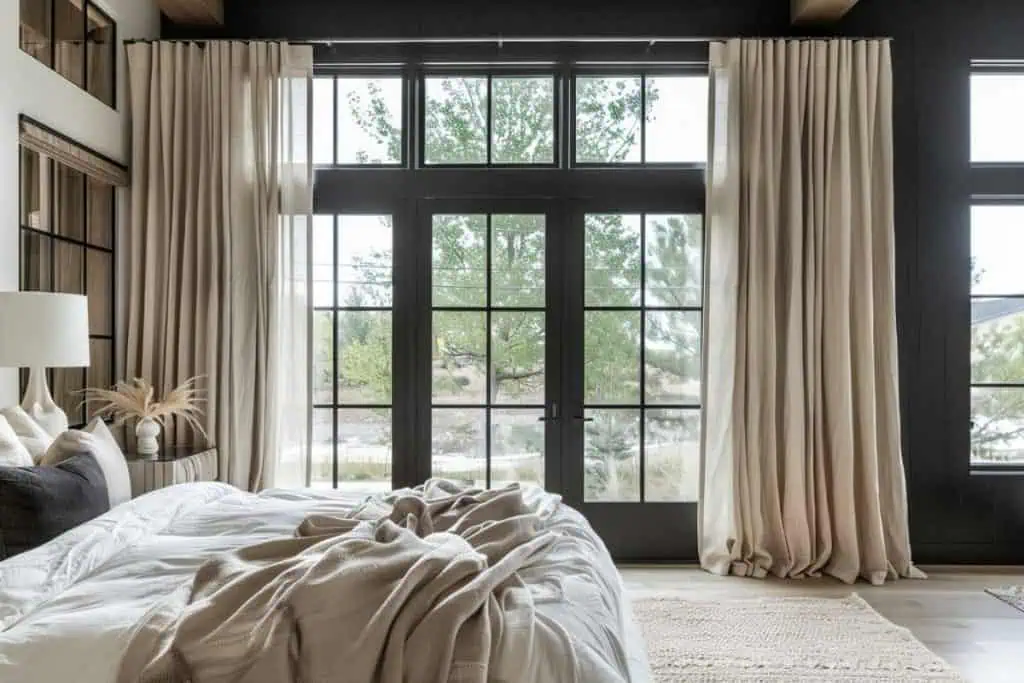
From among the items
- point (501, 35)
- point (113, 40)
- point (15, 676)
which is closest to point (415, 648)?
point (15, 676)

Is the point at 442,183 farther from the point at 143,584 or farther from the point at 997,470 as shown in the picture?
the point at 997,470

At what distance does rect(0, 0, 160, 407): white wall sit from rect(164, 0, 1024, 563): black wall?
1.00 metres

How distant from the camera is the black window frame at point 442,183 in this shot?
4.19 metres

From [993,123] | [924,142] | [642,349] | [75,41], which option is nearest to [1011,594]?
[642,349]

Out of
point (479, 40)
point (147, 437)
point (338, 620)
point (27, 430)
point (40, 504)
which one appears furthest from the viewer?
point (479, 40)

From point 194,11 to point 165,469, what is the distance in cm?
243


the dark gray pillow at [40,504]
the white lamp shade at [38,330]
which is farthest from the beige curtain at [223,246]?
the dark gray pillow at [40,504]

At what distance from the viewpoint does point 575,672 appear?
142cm

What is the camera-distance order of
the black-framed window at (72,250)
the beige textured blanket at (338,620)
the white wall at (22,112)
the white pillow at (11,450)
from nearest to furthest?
the beige textured blanket at (338,620) → the white pillow at (11,450) → the white wall at (22,112) → the black-framed window at (72,250)

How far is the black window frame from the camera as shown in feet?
13.7

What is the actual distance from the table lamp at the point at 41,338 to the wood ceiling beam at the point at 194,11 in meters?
1.90

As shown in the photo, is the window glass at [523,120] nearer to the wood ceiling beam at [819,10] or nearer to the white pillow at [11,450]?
the wood ceiling beam at [819,10]

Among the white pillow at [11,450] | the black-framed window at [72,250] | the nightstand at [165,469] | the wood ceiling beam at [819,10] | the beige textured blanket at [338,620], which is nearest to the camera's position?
the beige textured blanket at [338,620]

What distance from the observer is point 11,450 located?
235 centimetres
